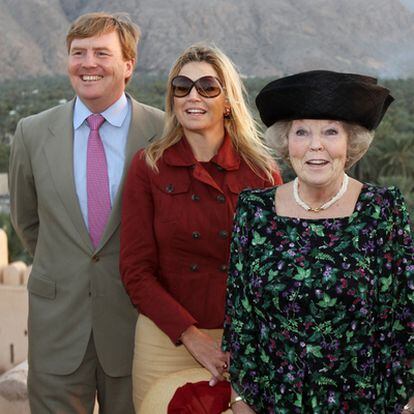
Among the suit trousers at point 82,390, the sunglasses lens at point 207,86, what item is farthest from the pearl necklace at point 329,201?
the suit trousers at point 82,390

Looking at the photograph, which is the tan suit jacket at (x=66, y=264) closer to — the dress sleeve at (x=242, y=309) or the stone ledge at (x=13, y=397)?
the dress sleeve at (x=242, y=309)

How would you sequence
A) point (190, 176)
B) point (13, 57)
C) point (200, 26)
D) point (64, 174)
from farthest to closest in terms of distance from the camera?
point (200, 26) < point (13, 57) < point (64, 174) < point (190, 176)

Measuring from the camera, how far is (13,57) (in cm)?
6762

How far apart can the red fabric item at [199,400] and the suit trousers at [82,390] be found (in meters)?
0.83

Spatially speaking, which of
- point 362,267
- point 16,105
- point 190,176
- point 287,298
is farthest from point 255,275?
point 16,105

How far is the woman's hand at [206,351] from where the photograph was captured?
8.22ft

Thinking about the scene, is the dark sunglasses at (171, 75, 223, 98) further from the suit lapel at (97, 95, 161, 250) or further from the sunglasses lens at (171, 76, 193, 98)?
the suit lapel at (97, 95, 161, 250)

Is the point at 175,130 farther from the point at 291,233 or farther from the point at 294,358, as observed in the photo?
the point at 294,358

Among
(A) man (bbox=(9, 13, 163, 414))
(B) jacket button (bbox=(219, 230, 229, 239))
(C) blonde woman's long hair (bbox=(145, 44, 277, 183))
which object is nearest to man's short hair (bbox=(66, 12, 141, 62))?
(A) man (bbox=(9, 13, 163, 414))

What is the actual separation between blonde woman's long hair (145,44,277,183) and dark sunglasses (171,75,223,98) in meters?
0.05

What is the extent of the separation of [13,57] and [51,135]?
221 ft

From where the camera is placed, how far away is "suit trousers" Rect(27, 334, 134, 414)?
10.2 feet

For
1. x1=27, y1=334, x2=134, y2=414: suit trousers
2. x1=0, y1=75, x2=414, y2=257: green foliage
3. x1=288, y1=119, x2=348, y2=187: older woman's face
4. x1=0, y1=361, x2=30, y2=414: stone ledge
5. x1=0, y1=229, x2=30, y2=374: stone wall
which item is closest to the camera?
x1=288, y1=119, x2=348, y2=187: older woman's face

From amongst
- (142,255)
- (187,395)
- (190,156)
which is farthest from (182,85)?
(187,395)
